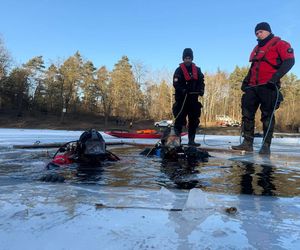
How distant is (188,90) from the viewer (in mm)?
7531

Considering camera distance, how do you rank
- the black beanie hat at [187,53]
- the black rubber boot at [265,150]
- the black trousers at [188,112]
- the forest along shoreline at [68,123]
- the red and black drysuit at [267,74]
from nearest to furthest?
the red and black drysuit at [267,74], the black rubber boot at [265,150], the black beanie hat at [187,53], the black trousers at [188,112], the forest along shoreline at [68,123]

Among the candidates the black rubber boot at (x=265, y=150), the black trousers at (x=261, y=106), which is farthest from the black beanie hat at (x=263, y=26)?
the black rubber boot at (x=265, y=150)

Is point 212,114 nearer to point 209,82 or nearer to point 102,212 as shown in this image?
point 209,82

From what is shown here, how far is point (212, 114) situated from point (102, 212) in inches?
3020

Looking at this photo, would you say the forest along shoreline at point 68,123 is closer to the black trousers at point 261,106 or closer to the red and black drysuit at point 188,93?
the red and black drysuit at point 188,93

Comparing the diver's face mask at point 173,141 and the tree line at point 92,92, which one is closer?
the diver's face mask at point 173,141

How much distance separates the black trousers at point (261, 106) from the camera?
6480 millimetres

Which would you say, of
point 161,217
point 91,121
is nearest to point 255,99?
point 161,217

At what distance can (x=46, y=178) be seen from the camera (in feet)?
11.4

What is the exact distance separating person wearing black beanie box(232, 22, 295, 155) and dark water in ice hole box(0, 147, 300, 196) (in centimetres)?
162

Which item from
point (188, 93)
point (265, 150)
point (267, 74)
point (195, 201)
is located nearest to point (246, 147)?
point (265, 150)

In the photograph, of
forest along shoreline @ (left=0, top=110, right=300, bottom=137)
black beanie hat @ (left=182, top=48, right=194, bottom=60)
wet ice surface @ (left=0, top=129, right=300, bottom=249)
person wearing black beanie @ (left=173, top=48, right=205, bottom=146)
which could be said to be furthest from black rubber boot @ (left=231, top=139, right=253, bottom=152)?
forest along shoreline @ (left=0, top=110, right=300, bottom=137)

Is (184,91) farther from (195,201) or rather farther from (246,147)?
(195,201)

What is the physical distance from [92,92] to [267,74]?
216ft
